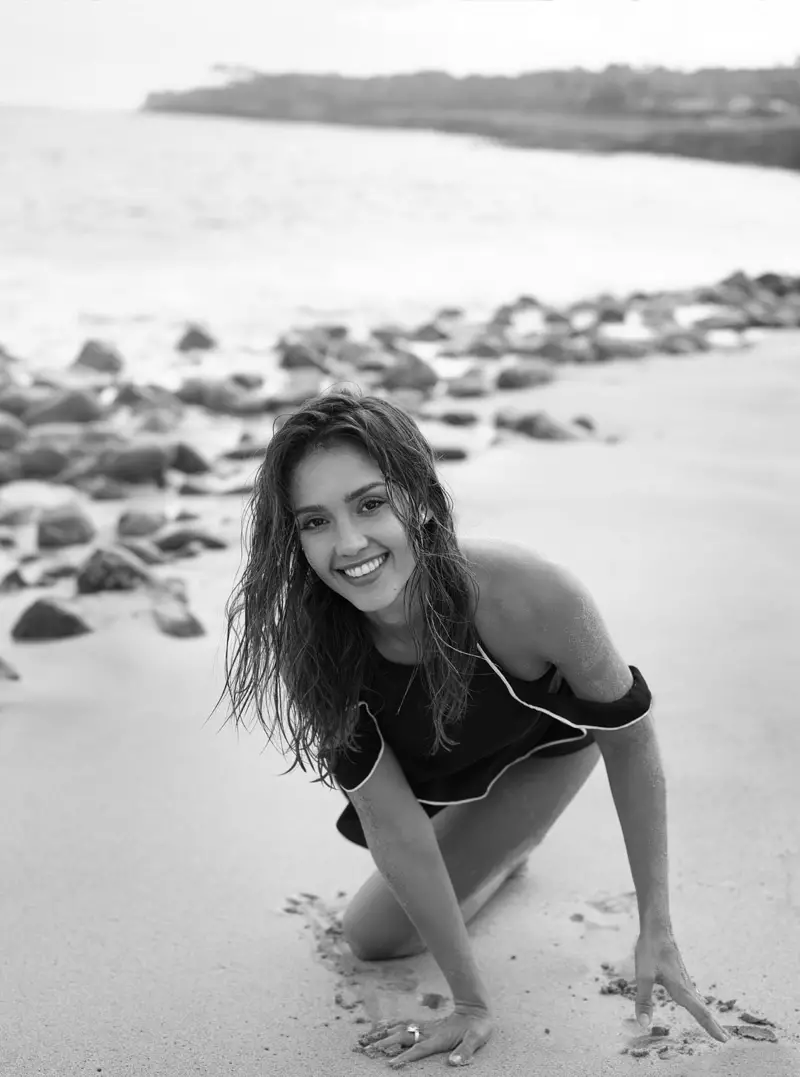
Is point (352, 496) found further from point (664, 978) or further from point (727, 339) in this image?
point (727, 339)

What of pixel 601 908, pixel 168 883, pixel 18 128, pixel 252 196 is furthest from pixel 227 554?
pixel 18 128

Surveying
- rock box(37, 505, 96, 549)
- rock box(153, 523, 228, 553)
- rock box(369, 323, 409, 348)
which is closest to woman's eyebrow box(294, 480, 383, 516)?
rock box(153, 523, 228, 553)

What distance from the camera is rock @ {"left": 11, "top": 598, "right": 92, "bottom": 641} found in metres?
3.11

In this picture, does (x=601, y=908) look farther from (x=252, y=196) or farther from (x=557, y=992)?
(x=252, y=196)

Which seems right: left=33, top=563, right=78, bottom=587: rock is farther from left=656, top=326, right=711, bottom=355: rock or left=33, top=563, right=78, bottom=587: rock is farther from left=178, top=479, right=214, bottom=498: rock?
left=656, top=326, right=711, bottom=355: rock

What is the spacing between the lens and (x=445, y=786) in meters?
1.97

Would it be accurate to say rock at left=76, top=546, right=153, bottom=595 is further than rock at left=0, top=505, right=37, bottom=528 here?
No

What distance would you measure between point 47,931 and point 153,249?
10.9 metres

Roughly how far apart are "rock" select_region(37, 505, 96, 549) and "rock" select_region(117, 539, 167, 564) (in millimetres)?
241

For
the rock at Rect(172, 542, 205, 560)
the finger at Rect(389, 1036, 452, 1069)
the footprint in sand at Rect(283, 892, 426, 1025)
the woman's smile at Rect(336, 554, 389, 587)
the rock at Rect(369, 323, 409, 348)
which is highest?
the woman's smile at Rect(336, 554, 389, 587)

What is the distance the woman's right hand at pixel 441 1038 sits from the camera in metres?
1.67

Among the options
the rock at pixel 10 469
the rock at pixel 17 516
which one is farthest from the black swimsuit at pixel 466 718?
the rock at pixel 10 469

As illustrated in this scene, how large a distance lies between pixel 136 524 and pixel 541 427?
64.4 inches

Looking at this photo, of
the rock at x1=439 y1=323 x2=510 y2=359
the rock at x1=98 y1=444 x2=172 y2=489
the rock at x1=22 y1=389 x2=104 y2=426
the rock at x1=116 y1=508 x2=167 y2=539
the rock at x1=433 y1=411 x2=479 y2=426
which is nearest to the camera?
the rock at x1=116 y1=508 x2=167 y2=539
